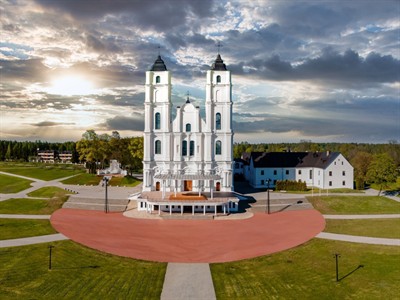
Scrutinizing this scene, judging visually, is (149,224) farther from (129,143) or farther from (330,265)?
(129,143)

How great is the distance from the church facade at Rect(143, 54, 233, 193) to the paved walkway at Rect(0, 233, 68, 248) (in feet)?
76.2

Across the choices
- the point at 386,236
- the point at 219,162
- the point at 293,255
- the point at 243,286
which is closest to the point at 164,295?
the point at 243,286

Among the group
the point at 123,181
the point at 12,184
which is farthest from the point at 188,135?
the point at 12,184

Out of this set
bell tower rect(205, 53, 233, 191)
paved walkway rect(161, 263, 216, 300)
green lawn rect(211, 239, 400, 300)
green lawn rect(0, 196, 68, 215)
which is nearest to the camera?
paved walkway rect(161, 263, 216, 300)

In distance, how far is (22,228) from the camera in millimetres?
41531

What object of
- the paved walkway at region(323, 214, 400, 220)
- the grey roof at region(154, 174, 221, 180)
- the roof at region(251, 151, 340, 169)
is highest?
the roof at region(251, 151, 340, 169)

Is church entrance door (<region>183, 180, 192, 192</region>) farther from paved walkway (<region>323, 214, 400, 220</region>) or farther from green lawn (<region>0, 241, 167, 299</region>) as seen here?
green lawn (<region>0, 241, 167, 299</region>)

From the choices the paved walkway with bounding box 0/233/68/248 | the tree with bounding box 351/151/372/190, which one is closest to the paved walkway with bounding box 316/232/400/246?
the paved walkway with bounding box 0/233/68/248

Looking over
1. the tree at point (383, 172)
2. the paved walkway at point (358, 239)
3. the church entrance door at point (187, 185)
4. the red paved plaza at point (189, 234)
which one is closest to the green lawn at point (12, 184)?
the red paved plaza at point (189, 234)

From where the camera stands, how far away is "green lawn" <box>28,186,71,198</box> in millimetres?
61250

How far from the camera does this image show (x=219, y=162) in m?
61.3

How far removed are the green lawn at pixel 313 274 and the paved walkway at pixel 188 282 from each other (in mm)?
694

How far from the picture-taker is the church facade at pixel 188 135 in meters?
60.9

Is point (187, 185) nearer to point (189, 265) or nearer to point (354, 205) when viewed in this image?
point (354, 205)
